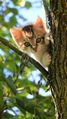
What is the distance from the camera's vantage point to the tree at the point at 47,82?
73.0 inches

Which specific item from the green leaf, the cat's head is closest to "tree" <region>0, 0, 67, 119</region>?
the cat's head

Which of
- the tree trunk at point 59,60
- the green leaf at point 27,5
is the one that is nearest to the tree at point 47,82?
the tree trunk at point 59,60

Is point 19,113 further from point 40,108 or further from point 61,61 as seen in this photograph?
point 61,61

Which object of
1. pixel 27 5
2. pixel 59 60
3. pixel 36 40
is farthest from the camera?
pixel 27 5

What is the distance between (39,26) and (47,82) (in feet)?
1.39

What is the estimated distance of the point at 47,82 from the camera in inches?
76.9

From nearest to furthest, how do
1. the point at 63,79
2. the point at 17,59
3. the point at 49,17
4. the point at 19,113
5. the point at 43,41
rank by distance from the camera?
the point at 63,79, the point at 49,17, the point at 43,41, the point at 19,113, the point at 17,59

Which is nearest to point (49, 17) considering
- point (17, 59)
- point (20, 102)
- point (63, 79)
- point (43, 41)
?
point (43, 41)

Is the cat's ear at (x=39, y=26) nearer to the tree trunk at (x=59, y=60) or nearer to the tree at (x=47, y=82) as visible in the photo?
the tree at (x=47, y=82)

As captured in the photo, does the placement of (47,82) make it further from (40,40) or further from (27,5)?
(27,5)

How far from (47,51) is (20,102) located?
0.34 metres

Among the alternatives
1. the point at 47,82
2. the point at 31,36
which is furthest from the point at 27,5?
the point at 47,82

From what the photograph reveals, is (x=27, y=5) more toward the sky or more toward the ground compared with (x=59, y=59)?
more toward the ground

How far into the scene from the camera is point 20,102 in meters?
2.23
